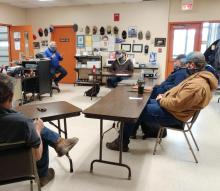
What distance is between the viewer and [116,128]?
3752mm

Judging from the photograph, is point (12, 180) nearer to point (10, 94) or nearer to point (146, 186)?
point (10, 94)

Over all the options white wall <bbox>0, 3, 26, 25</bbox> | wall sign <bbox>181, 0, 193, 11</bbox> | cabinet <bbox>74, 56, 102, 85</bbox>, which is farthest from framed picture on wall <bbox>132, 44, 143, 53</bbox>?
white wall <bbox>0, 3, 26, 25</bbox>

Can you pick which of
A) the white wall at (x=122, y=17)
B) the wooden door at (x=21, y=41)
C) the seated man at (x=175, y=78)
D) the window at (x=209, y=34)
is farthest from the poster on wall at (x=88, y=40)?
the seated man at (x=175, y=78)

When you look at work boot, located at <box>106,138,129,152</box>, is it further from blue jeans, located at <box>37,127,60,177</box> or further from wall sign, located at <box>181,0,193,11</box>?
wall sign, located at <box>181,0,193,11</box>

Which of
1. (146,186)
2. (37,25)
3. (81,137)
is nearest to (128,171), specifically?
(146,186)

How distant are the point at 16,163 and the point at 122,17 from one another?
275 inches

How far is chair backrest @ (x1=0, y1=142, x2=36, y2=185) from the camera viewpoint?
4.57ft

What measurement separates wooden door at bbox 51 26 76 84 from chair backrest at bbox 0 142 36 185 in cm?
723

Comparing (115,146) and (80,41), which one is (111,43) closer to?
(80,41)

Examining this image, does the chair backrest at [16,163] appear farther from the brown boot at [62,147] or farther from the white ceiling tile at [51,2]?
the white ceiling tile at [51,2]

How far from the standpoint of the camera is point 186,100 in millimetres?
2441

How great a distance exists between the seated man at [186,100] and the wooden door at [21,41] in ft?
20.1

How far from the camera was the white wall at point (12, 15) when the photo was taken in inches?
305

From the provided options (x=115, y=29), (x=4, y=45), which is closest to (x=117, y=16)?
(x=115, y=29)
